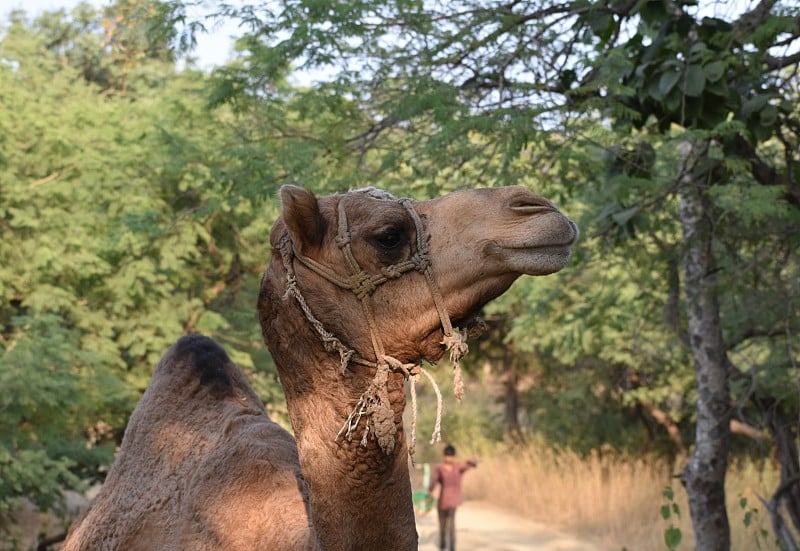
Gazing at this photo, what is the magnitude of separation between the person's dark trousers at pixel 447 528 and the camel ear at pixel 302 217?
461 inches

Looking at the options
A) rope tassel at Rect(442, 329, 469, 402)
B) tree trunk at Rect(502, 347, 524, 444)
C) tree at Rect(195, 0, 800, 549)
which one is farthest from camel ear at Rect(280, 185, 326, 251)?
tree trunk at Rect(502, 347, 524, 444)

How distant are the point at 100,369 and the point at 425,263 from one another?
9353mm

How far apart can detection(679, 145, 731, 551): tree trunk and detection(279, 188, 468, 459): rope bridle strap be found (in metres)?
6.21

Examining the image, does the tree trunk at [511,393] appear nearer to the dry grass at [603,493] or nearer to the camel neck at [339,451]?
the dry grass at [603,493]

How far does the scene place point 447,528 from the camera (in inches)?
575

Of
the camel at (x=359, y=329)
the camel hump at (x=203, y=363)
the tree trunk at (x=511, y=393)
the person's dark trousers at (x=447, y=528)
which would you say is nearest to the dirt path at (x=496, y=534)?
the person's dark trousers at (x=447, y=528)

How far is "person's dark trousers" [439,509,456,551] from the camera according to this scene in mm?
14430

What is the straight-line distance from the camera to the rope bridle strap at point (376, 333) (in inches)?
117

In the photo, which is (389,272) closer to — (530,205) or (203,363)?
(530,205)

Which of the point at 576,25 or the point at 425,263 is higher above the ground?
the point at 576,25

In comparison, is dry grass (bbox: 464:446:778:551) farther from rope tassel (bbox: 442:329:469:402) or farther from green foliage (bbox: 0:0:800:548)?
rope tassel (bbox: 442:329:469:402)

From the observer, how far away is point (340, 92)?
7957 millimetres

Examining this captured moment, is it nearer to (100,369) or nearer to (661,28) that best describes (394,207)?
(661,28)

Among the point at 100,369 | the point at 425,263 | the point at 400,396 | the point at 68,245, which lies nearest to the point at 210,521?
the point at 400,396
